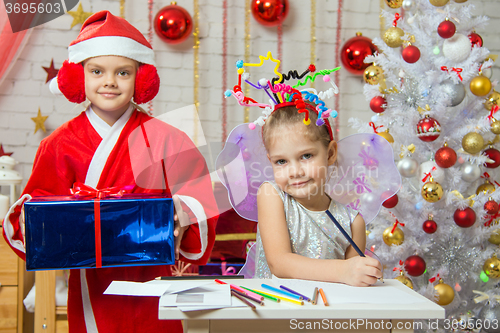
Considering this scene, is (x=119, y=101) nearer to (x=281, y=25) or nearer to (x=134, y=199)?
(x=134, y=199)

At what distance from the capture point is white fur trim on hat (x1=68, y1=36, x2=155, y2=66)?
1163mm

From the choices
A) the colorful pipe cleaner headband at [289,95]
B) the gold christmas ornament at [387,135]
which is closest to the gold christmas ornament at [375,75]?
the gold christmas ornament at [387,135]

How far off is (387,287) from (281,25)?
209 cm

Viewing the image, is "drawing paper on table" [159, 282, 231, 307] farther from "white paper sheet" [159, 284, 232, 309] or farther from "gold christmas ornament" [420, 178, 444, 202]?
"gold christmas ornament" [420, 178, 444, 202]

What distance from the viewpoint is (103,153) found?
1.16 meters

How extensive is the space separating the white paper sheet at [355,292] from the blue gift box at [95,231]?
35 cm

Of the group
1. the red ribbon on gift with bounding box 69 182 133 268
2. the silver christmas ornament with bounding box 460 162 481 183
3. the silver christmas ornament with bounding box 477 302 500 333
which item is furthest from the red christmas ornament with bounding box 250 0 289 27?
the silver christmas ornament with bounding box 477 302 500 333

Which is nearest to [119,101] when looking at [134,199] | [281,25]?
[134,199]

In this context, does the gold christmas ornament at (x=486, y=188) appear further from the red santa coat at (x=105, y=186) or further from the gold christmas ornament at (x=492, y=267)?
the red santa coat at (x=105, y=186)

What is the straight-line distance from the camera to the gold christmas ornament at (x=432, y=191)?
1.79 meters

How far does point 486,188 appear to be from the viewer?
1939 mm

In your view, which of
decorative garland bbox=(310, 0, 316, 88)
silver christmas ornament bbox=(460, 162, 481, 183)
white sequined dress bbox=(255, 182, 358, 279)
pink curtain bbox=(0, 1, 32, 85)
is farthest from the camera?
decorative garland bbox=(310, 0, 316, 88)

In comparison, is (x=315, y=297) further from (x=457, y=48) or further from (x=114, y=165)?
(x=457, y=48)

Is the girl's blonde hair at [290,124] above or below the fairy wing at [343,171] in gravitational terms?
above
